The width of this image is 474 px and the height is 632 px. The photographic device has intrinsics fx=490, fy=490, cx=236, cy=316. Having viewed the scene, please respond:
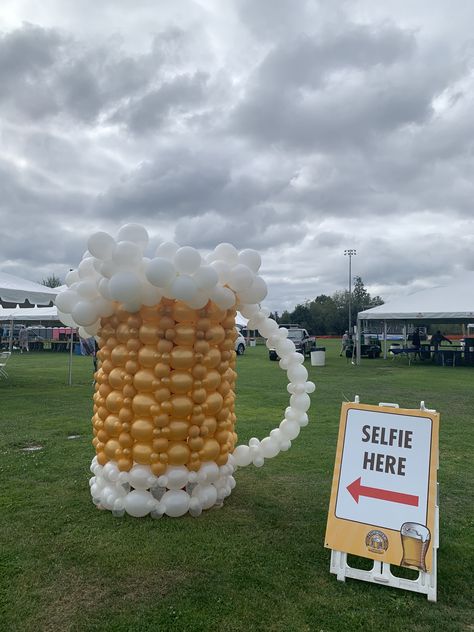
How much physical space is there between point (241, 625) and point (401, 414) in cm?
168

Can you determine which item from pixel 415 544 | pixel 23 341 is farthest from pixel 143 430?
pixel 23 341

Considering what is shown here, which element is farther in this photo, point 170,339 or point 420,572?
point 170,339

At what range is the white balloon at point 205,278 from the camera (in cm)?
377

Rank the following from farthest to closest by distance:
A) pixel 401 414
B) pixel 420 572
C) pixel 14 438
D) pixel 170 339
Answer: pixel 14 438, pixel 170 339, pixel 401 414, pixel 420 572

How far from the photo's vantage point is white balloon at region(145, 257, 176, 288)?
12.0 feet

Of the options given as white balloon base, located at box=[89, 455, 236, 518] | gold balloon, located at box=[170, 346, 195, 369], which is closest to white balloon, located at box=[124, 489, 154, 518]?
white balloon base, located at box=[89, 455, 236, 518]

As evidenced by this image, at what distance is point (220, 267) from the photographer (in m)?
4.15

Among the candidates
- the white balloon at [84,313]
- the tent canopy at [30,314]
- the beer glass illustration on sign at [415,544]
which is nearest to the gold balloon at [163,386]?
the white balloon at [84,313]

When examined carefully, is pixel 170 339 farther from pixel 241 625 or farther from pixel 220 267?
pixel 241 625

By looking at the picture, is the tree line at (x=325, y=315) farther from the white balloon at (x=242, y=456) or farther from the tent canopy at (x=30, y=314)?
the white balloon at (x=242, y=456)

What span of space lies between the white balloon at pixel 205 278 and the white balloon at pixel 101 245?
0.72 metres

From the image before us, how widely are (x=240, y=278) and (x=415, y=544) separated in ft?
7.56

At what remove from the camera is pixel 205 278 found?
3.77 m

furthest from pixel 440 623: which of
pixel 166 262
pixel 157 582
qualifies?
pixel 166 262
